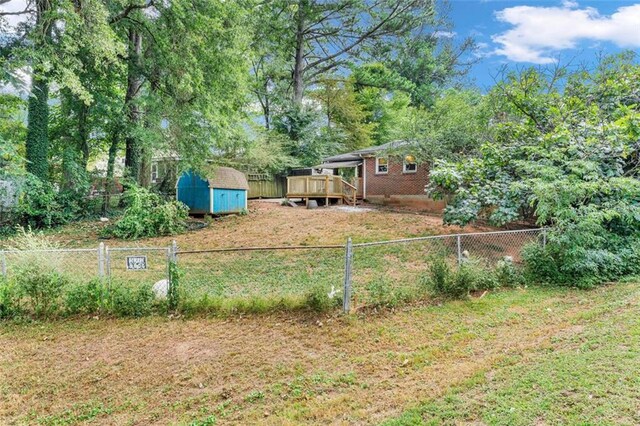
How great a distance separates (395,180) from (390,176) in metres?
0.37

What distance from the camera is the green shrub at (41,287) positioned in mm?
5457

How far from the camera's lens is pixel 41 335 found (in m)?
5.09

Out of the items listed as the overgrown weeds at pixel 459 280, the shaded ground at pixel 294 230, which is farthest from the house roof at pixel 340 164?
the overgrown weeds at pixel 459 280

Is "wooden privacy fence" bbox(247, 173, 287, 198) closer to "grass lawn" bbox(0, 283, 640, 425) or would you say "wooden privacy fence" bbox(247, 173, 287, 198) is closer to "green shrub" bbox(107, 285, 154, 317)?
"green shrub" bbox(107, 285, 154, 317)

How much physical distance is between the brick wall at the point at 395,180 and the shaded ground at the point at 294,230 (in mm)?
2689

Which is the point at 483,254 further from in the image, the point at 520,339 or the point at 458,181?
the point at 520,339

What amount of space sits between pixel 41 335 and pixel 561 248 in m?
8.99

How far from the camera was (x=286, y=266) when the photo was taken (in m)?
8.16

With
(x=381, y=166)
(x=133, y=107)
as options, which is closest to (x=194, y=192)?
(x=133, y=107)

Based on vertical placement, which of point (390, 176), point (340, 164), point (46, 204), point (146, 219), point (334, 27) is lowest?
point (146, 219)

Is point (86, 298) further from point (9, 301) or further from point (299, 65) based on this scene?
point (299, 65)

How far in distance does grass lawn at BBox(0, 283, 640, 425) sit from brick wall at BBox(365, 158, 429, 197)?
11414 millimetres

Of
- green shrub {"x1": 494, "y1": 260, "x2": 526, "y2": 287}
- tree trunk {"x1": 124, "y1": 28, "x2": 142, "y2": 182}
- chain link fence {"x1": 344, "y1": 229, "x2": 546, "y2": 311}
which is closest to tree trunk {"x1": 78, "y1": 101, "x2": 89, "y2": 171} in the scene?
tree trunk {"x1": 124, "y1": 28, "x2": 142, "y2": 182}

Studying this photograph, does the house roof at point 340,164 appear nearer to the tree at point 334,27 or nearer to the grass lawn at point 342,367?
the tree at point 334,27
